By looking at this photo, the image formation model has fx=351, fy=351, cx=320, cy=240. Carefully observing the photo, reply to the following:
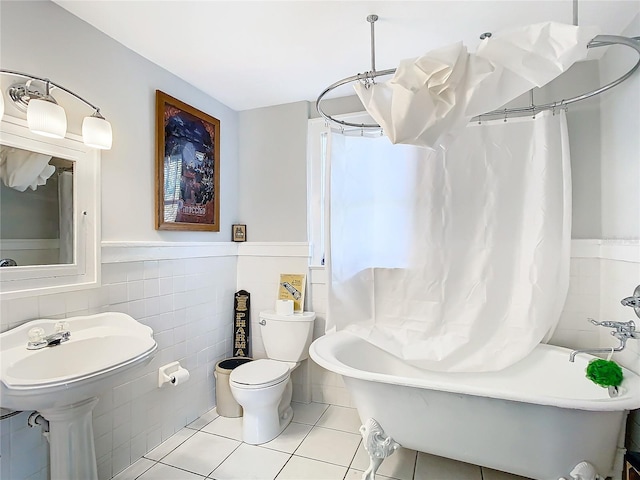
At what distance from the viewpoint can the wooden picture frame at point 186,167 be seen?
2.12 m

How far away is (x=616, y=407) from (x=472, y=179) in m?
1.20

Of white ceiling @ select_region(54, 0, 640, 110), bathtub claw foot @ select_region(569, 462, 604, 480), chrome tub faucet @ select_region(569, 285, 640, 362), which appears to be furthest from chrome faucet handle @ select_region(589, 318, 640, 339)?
white ceiling @ select_region(54, 0, 640, 110)

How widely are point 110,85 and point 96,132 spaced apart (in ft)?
1.21

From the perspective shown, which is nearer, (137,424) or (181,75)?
(137,424)

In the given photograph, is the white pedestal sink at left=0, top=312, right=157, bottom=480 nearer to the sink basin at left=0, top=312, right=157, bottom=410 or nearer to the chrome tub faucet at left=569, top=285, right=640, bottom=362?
the sink basin at left=0, top=312, right=157, bottom=410

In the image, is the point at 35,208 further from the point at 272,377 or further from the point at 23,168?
the point at 272,377

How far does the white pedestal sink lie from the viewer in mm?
1139

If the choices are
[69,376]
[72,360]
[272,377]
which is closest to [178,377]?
[272,377]

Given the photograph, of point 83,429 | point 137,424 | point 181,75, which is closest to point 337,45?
point 181,75

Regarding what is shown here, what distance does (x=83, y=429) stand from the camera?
139 centimetres

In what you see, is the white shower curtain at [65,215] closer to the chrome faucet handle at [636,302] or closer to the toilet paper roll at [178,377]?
the toilet paper roll at [178,377]

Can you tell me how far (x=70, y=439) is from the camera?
1350mm

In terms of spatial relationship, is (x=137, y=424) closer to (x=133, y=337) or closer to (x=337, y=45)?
(x=133, y=337)

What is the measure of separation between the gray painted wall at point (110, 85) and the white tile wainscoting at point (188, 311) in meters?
0.19
